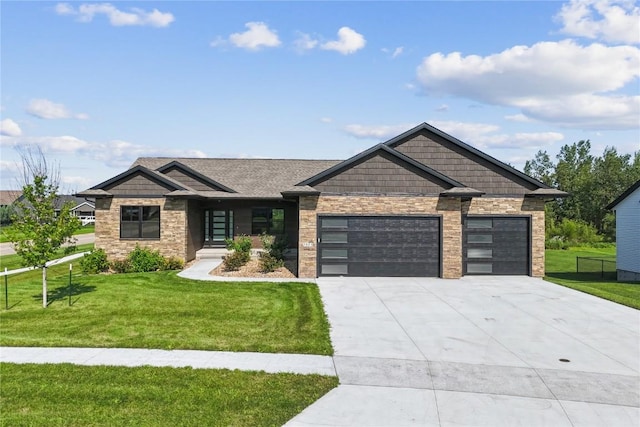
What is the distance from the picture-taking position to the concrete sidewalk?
8078mm

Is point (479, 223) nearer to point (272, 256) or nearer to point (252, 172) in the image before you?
A: point (272, 256)

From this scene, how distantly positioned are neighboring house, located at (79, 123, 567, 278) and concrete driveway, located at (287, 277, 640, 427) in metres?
3.60

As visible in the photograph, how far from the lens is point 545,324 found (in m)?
11.4

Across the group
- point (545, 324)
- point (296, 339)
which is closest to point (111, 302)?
point (296, 339)

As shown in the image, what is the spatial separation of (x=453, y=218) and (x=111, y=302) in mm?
12755

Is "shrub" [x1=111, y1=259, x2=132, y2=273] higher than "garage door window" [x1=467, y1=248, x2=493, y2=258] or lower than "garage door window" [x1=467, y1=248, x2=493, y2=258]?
lower

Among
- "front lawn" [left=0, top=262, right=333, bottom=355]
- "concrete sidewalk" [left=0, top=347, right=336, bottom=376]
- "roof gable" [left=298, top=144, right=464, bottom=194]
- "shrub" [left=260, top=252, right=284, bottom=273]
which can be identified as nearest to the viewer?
"concrete sidewalk" [left=0, top=347, right=336, bottom=376]

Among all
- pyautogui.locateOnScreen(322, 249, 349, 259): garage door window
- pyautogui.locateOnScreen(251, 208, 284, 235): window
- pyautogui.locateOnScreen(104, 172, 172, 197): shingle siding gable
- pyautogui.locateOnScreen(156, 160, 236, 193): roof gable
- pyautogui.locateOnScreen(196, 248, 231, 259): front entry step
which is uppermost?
pyautogui.locateOnScreen(156, 160, 236, 193): roof gable

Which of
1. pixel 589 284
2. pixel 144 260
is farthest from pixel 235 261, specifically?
pixel 589 284

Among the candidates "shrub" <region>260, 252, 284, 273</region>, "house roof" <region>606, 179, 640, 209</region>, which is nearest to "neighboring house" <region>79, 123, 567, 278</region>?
"shrub" <region>260, 252, 284, 273</region>

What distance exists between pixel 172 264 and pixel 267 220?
21.7 feet

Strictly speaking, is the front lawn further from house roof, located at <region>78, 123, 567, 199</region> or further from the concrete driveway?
house roof, located at <region>78, 123, 567, 199</region>

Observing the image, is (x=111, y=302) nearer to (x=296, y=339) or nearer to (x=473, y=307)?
(x=296, y=339)

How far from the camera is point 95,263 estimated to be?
2002 centimetres
